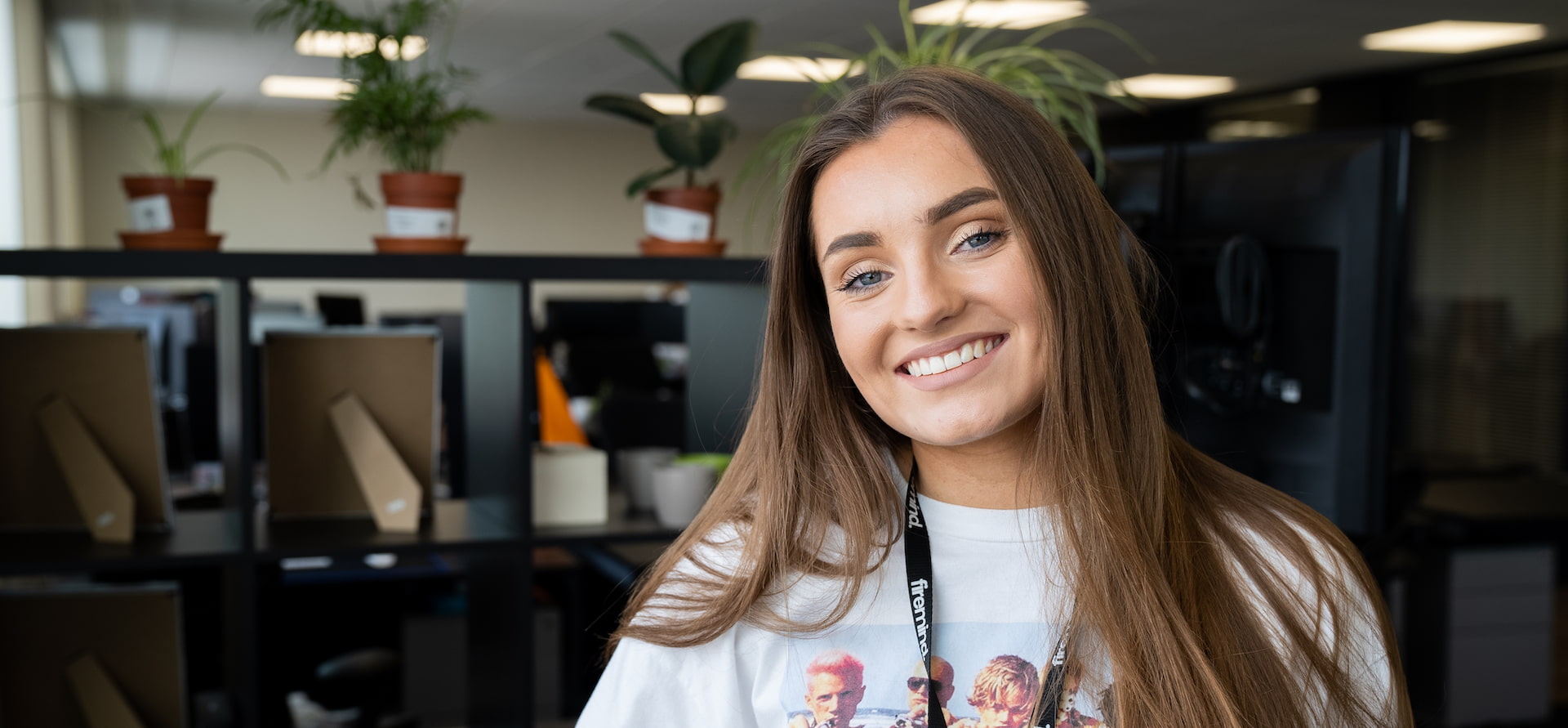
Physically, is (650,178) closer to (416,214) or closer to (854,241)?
(416,214)

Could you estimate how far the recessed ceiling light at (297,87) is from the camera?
8445 millimetres

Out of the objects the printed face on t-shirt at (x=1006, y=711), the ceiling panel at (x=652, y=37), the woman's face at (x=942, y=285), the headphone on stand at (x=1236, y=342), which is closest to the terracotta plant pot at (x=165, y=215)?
the woman's face at (x=942, y=285)

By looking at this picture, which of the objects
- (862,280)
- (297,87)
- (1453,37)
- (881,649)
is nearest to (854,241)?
(862,280)

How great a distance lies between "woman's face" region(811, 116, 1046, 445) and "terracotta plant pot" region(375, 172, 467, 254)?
1.10 m

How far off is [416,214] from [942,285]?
3.98ft

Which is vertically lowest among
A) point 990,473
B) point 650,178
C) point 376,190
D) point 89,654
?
point 89,654

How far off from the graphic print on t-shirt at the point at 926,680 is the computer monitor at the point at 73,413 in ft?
4.16

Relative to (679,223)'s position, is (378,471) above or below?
below

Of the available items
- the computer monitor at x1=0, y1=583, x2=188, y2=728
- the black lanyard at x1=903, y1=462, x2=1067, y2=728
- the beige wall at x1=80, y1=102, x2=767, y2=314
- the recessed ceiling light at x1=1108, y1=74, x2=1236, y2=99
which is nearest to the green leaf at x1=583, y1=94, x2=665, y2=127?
the computer monitor at x1=0, y1=583, x2=188, y2=728

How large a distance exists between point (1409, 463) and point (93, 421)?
10.3 feet

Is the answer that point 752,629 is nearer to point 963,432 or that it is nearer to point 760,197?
point 963,432

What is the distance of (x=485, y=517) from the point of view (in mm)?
2008

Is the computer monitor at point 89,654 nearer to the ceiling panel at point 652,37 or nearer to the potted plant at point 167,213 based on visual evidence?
the potted plant at point 167,213

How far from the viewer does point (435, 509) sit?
6.90 ft
